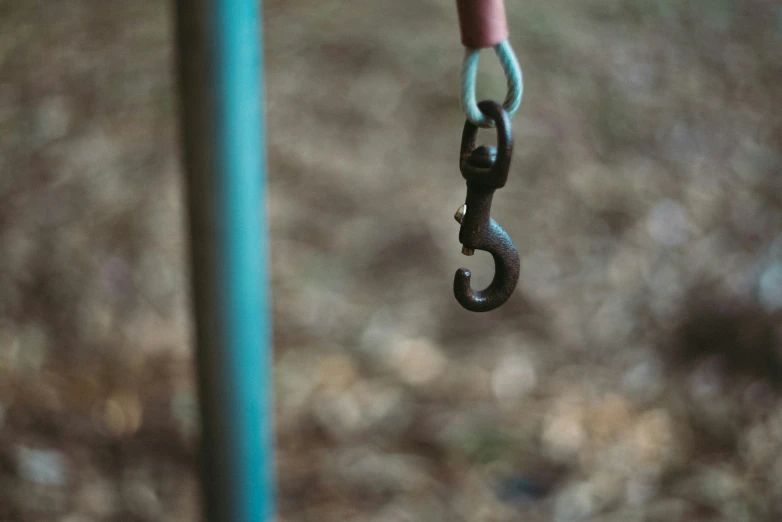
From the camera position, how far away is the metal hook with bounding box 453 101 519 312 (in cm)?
45

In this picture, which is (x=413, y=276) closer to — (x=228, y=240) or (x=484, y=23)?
(x=228, y=240)

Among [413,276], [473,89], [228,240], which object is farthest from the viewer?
[413,276]

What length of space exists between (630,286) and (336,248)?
68 centimetres

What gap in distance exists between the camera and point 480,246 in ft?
1.60

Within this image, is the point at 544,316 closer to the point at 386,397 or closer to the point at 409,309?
the point at 409,309

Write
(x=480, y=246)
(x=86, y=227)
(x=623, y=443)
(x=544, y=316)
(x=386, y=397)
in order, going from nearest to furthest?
(x=480, y=246) → (x=623, y=443) → (x=386, y=397) → (x=544, y=316) → (x=86, y=227)

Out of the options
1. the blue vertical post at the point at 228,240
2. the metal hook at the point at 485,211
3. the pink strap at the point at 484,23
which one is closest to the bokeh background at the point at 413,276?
the blue vertical post at the point at 228,240

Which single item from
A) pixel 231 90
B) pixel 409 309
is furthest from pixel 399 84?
pixel 231 90

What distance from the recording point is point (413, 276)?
1755mm

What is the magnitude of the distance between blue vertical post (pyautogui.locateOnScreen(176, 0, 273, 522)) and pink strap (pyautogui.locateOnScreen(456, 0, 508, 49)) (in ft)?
1.18

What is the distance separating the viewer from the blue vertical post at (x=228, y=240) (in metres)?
→ 0.78

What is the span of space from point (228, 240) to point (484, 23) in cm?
47

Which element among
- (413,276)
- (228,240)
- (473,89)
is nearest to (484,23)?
(473,89)

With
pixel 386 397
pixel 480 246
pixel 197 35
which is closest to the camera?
pixel 480 246
